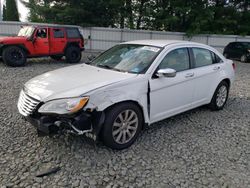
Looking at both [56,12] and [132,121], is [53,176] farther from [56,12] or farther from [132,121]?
[56,12]

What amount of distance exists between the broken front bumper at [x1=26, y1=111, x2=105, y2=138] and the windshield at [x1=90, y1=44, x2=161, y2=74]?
101 cm

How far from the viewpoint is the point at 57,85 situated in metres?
3.26

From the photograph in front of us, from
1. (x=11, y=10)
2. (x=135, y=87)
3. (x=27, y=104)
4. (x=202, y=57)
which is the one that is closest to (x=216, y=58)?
(x=202, y=57)

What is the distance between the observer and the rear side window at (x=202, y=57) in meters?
4.47

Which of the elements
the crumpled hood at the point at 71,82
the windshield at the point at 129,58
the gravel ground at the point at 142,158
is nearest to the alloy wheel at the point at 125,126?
the gravel ground at the point at 142,158

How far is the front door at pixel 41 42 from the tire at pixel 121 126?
7961 millimetres

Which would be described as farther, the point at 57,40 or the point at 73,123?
the point at 57,40

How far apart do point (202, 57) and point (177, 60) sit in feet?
2.77

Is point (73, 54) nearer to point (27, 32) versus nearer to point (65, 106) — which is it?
point (27, 32)

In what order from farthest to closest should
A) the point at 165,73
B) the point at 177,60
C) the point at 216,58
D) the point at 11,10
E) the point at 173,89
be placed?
1. the point at 11,10
2. the point at 216,58
3. the point at 177,60
4. the point at 173,89
5. the point at 165,73

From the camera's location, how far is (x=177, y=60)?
4.09 m

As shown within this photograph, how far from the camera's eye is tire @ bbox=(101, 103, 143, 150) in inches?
124

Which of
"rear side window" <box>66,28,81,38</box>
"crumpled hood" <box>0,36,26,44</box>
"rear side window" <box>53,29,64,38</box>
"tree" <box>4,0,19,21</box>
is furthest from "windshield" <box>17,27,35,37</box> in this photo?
"tree" <box>4,0,19,21</box>

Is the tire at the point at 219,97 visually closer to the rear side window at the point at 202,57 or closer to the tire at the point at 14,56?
the rear side window at the point at 202,57
